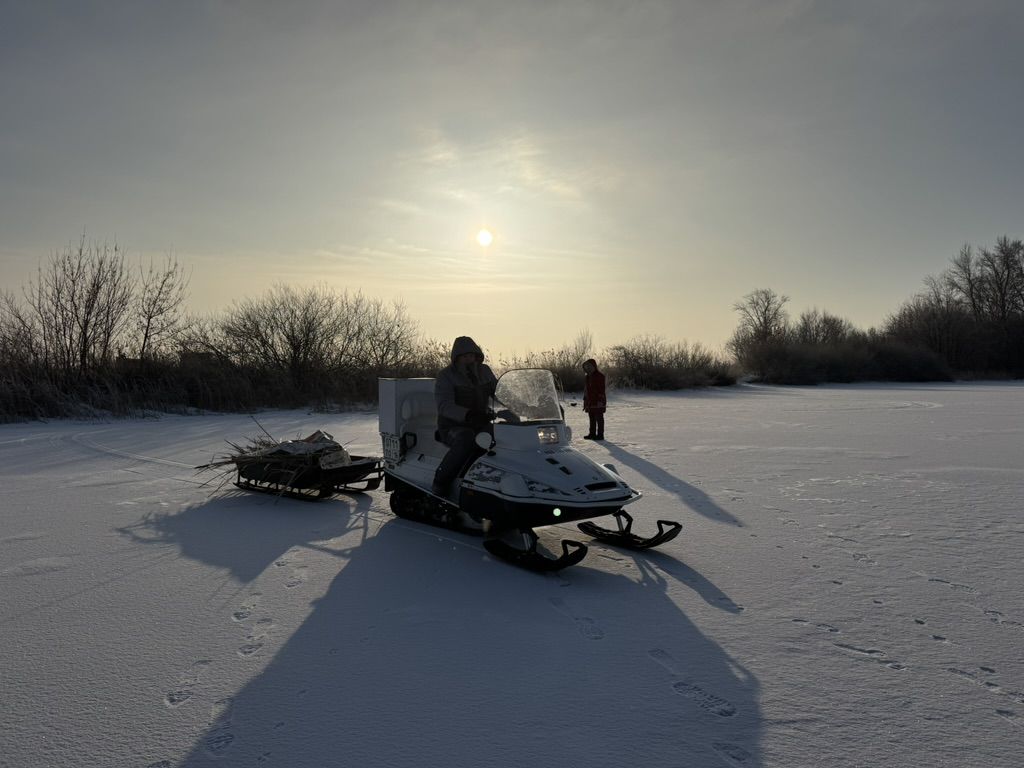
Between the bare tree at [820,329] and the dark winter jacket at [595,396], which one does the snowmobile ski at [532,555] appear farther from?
the bare tree at [820,329]

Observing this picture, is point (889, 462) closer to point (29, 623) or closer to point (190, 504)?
point (190, 504)

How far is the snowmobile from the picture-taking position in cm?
455

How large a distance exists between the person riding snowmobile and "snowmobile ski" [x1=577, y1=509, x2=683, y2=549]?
122cm

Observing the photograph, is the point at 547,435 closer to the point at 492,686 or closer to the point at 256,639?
the point at 492,686

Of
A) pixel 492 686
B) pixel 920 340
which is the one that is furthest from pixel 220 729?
pixel 920 340

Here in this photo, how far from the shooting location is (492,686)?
293 centimetres

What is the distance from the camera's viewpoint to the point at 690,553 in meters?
5.04

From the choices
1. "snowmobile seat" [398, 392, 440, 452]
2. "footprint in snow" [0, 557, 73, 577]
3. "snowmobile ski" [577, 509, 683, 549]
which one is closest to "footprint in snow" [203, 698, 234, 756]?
"footprint in snow" [0, 557, 73, 577]

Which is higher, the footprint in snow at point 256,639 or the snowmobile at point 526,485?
the snowmobile at point 526,485

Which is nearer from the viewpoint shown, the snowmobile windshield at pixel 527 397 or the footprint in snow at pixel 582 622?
the footprint in snow at pixel 582 622

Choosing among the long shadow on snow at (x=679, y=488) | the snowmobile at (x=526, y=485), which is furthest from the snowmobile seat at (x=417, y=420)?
the long shadow on snow at (x=679, y=488)

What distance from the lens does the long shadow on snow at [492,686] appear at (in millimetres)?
2439

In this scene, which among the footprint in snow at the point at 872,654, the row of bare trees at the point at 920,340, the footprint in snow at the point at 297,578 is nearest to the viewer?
the footprint in snow at the point at 872,654

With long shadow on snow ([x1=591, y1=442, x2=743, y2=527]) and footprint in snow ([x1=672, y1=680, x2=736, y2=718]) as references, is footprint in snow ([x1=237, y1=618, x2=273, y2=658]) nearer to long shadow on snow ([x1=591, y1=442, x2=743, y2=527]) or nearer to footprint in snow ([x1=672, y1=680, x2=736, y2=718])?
footprint in snow ([x1=672, y1=680, x2=736, y2=718])
